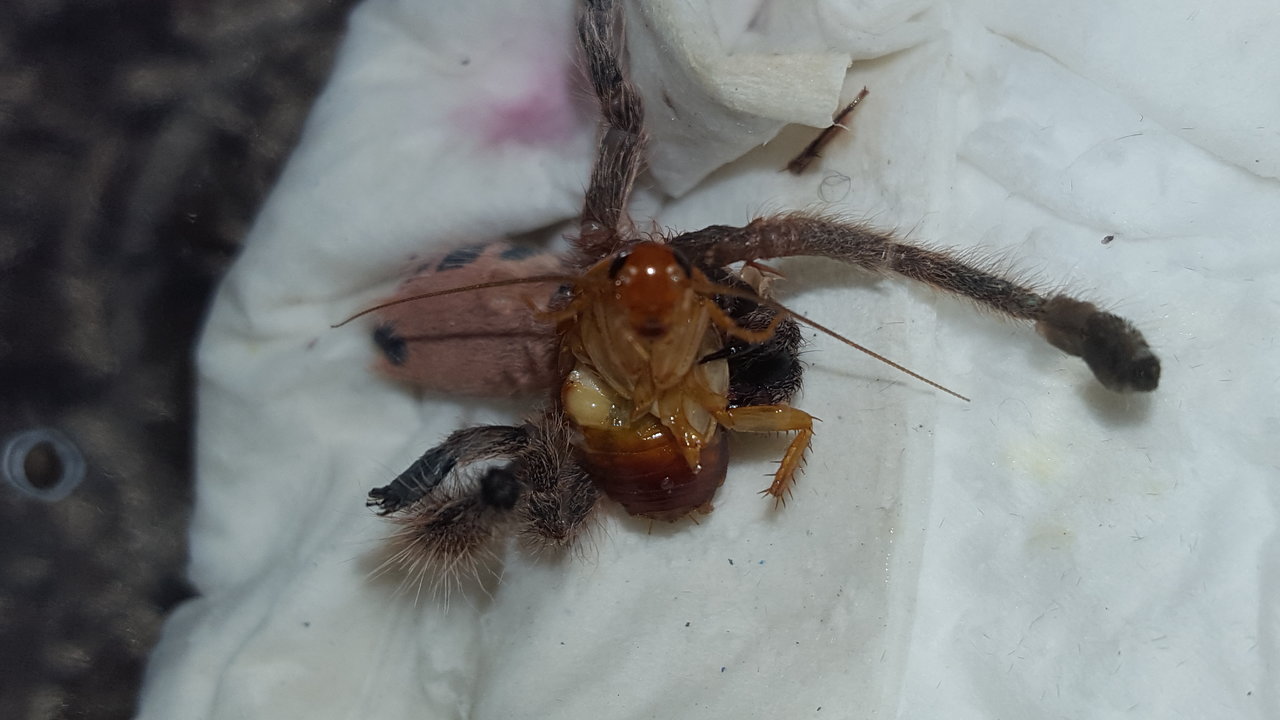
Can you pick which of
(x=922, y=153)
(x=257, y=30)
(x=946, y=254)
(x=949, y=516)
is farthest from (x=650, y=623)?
(x=257, y=30)

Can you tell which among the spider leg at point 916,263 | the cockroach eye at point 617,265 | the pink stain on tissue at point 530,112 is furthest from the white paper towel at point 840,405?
the cockroach eye at point 617,265

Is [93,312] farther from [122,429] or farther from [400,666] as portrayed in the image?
[400,666]

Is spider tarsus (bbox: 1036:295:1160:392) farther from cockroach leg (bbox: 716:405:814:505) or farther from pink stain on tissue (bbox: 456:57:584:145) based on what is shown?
pink stain on tissue (bbox: 456:57:584:145)

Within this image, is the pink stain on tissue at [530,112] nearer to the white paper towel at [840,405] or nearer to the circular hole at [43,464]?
the white paper towel at [840,405]

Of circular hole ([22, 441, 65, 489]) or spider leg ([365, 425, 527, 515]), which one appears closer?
spider leg ([365, 425, 527, 515])

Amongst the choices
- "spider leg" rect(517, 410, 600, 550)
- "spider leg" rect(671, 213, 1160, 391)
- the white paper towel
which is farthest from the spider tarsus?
"spider leg" rect(517, 410, 600, 550)

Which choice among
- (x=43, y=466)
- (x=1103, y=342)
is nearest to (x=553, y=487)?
(x=1103, y=342)

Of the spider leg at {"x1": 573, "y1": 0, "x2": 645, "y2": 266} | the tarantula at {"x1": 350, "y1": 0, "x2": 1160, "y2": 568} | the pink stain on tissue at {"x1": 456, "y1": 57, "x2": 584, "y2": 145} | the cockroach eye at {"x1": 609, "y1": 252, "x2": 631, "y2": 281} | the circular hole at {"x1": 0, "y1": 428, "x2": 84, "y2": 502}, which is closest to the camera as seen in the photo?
the cockroach eye at {"x1": 609, "y1": 252, "x2": 631, "y2": 281}

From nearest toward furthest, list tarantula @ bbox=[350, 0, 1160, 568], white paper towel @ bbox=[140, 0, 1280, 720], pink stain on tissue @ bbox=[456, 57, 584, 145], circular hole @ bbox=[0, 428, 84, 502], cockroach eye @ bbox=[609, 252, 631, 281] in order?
cockroach eye @ bbox=[609, 252, 631, 281], tarantula @ bbox=[350, 0, 1160, 568], white paper towel @ bbox=[140, 0, 1280, 720], circular hole @ bbox=[0, 428, 84, 502], pink stain on tissue @ bbox=[456, 57, 584, 145]
